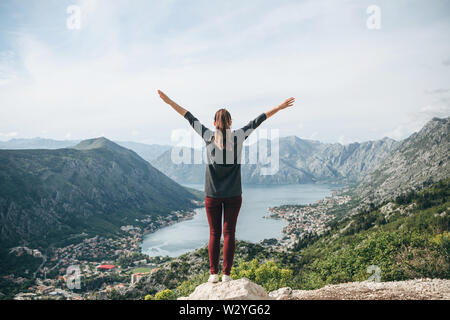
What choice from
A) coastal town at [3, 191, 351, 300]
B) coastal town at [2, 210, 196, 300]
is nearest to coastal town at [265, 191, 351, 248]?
coastal town at [3, 191, 351, 300]

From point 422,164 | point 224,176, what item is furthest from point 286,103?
point 422,164

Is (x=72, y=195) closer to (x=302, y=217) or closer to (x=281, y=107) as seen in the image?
(x=302, y=217)

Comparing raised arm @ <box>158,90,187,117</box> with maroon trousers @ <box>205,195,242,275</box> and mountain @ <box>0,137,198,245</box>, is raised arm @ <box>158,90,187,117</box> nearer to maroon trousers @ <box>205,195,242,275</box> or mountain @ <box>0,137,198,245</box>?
maroon trousers @ <box>205,195,242,275</box>

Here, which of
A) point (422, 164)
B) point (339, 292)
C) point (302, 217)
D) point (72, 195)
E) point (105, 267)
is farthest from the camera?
point (302, 217)

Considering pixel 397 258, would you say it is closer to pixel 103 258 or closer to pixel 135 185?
pixel 103 258

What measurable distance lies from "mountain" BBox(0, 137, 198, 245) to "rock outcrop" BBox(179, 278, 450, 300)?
80682mm

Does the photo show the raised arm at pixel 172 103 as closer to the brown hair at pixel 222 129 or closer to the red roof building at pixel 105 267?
the brown hair at pixel 222 129

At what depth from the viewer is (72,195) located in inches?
3644

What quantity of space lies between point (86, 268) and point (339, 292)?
6621 centimetres

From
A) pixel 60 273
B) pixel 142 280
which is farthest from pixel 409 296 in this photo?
pixel 60 273

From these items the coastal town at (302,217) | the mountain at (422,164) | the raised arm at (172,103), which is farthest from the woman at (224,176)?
the mountain at (422,164)

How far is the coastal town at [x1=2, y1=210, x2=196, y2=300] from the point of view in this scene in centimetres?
4699

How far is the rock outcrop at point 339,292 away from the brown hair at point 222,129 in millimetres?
1774

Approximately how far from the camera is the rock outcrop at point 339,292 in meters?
3.46
